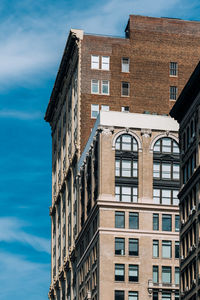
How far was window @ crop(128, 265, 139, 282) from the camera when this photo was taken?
122375 mm

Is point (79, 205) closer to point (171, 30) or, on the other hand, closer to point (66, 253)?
point (66, 253)

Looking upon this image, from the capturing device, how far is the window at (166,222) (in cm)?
12619

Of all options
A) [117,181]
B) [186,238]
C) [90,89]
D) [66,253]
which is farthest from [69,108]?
[186,238]

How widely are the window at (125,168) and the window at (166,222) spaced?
6765mm

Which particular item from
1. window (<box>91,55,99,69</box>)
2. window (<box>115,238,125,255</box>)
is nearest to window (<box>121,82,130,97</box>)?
window (<box>91,55,99,69</box>)

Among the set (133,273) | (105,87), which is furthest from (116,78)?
(133,273)

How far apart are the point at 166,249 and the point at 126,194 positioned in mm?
8746

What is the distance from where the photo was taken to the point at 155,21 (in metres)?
156

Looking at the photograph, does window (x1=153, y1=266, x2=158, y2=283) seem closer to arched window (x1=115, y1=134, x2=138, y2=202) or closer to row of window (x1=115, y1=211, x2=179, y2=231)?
row of window (x1=115, y1=211, x2=179, y2=231)

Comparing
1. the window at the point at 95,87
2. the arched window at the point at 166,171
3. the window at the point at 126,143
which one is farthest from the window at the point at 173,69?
the window at the point at 126,143

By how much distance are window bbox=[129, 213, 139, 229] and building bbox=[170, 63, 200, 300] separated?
1110 inches

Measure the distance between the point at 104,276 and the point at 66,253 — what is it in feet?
109

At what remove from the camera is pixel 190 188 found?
94.1 meters

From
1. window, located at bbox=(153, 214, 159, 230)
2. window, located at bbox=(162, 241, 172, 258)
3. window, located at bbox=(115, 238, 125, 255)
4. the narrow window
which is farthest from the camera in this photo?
the narrow window
